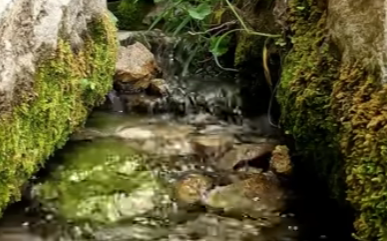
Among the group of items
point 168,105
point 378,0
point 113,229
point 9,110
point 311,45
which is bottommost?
point 113,229

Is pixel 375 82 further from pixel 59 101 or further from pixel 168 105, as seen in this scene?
pixel 168 105

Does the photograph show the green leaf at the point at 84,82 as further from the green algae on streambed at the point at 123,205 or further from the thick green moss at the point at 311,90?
the thick green moss at the point at 311,90

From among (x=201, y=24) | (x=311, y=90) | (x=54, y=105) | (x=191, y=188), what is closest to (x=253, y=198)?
(x=191, y=188)

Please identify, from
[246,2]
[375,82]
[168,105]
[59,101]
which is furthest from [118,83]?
[375,82]

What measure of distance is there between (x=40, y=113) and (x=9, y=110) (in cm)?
26

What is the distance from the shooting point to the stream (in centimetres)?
224

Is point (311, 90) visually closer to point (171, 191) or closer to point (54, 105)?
point (171, 191)

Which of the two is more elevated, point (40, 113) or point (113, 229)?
point (40, 113)

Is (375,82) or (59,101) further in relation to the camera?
(59,101)

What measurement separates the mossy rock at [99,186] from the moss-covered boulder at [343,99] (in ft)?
2.29

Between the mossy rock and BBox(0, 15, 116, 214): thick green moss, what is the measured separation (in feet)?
0.52

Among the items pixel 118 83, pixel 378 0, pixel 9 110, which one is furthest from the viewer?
pixel 118 83

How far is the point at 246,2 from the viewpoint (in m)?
3.78

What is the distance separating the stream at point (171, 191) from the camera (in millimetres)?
2236
